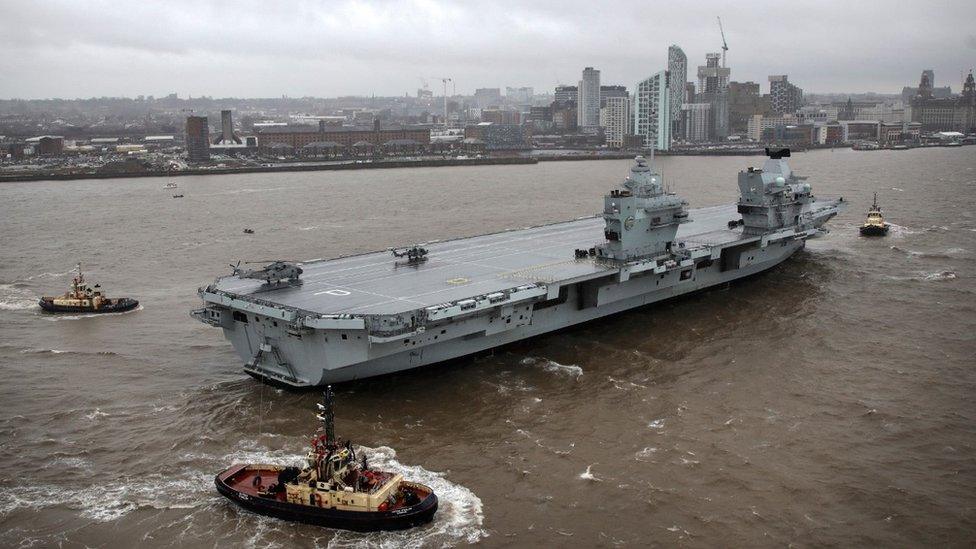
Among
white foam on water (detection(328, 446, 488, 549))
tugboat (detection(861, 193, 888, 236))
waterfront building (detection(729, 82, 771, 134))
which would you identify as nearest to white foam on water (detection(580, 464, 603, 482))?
white foam on water (detection(328, 446, 488, 549))

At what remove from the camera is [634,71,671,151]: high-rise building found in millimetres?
129125

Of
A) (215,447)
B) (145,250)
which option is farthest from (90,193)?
(215,447)

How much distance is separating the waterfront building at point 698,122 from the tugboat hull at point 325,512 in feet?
493

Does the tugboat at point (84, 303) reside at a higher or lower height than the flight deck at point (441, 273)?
lower

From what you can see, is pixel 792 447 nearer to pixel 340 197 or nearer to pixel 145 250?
pixel 145 250

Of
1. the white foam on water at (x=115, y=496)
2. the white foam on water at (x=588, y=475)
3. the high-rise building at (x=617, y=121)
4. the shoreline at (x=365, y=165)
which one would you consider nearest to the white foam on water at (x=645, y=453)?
the white foam on water at (x=588, y=475)

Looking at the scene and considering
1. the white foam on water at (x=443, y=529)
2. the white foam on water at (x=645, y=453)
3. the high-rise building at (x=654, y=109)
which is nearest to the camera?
the white foam on water at (x=443, y=529)

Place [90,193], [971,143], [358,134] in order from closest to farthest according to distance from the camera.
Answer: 1. [90,193]
2. [358,134]
3. [971,143]

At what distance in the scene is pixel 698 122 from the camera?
158 metres

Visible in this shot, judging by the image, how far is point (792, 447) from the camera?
16.5 m

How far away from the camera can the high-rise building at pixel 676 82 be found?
483 feet

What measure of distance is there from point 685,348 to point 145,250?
91.5 ft

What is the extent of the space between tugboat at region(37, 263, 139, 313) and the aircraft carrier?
6.50 metres

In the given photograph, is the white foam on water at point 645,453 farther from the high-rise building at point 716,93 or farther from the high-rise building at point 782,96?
the high-rise building at point 782,96
